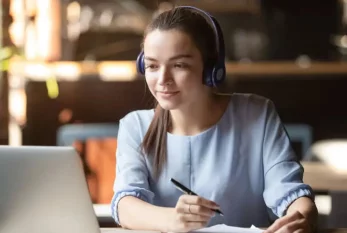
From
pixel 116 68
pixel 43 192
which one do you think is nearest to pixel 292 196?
pixel 43 192

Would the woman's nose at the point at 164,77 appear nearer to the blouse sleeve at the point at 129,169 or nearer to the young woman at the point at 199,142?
the young woman at the point at 199,142

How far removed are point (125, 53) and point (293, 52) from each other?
0.92 m

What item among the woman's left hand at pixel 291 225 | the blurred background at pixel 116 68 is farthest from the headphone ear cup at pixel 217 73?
the blurred background at pixel 116 68

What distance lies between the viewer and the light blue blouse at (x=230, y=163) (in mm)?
1462

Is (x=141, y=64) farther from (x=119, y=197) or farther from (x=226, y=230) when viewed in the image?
(x=226, y=230)

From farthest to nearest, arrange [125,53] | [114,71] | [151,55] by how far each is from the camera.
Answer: [125,53] < [114,71] < [151,55]

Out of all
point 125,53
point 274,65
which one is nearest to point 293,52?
point 274,65

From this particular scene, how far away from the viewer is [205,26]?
Answer: 1.44m

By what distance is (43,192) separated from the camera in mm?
1061

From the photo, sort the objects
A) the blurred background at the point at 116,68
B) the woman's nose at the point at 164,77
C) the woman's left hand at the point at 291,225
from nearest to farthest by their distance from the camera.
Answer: the woman's left hand at the point at 291,225 < the woman's nose at the point at 164,77 < the blurred background at the point at 116,68

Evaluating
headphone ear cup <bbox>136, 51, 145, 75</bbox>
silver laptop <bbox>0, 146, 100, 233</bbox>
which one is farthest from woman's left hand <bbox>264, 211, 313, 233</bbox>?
headphone ear cup <bbox>136, 51, 145, 75</bbox>

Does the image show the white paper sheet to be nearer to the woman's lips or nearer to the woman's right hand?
the woman's right hand

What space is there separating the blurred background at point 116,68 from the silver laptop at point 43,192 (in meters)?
2.02

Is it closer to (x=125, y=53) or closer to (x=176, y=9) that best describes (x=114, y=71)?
(x=125, y=53)
